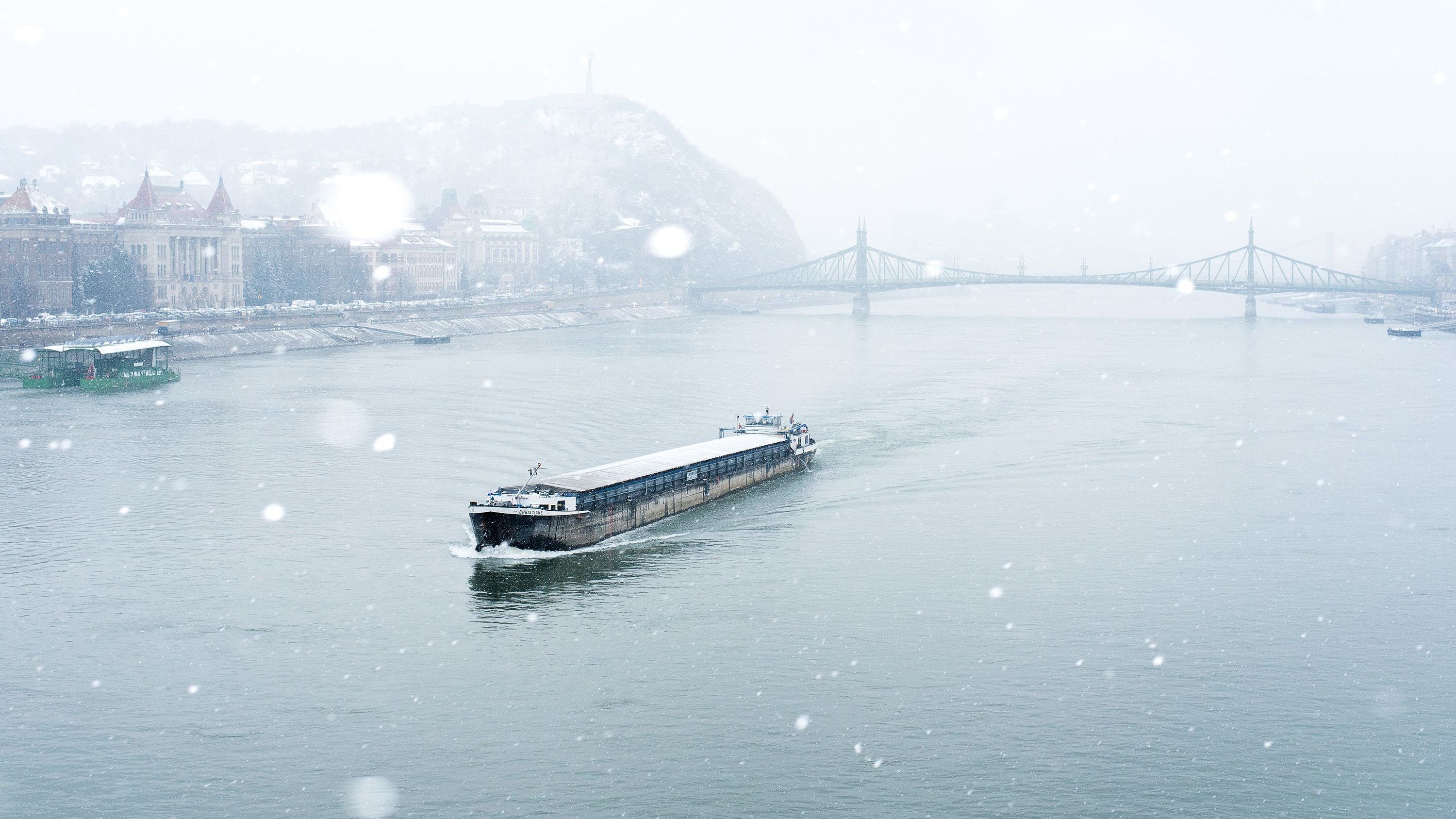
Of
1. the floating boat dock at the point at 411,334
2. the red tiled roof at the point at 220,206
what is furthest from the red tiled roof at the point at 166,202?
the floating boat dock at the point at 411,334

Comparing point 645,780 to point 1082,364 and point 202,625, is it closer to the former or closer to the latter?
point 202,625

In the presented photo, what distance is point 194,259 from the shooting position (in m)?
107

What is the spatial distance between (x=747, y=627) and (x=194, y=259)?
91749 millimetres

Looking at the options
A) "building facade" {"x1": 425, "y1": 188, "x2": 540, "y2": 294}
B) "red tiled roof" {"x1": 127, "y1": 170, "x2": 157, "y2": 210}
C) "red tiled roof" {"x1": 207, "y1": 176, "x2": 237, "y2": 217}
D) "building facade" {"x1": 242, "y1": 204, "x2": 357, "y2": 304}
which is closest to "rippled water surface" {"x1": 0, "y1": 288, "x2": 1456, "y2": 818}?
"red tiled roof" {"x1": 127, "y1": 170, "x2": 157, "y2": 210}

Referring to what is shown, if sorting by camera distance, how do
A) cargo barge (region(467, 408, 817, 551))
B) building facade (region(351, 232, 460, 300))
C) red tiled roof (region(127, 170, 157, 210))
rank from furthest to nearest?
1. building facade (region(351, 232, 460, 300))
2. red tiled roof (region(127, 170, 157, 210))
3. cargo barge (region(467, 408, 817, 551))

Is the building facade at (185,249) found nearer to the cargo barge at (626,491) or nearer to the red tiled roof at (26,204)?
the red tiled roof at (26,204)

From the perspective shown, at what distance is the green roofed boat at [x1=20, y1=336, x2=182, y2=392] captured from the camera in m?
63.1

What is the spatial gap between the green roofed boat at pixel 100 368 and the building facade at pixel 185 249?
34740mm

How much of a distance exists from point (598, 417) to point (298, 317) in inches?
1917

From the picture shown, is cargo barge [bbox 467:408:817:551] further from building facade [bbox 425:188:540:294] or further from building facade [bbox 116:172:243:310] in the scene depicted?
building facade [bbox 425:188:540:294]

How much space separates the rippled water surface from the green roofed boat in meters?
14.0

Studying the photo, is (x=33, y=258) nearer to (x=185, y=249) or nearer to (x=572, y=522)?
(x=185, y=249)

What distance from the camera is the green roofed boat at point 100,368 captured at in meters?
63.1

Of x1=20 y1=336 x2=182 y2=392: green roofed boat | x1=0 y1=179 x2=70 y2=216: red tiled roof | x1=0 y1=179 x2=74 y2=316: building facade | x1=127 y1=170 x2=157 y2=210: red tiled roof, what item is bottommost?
x1=20 y1=336 x2=182 y2=392: green roofed boat
